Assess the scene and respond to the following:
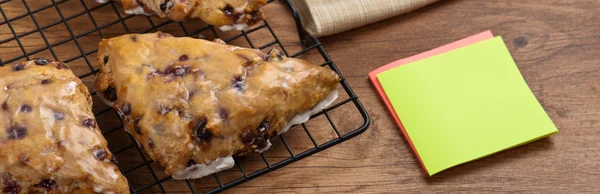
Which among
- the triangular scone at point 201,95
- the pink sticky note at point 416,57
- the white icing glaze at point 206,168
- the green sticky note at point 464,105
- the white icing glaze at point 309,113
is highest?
the triangular scone at point 201,95

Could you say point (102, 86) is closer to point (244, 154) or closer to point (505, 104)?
point (244, 154)

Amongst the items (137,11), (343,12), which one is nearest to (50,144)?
(137,11)

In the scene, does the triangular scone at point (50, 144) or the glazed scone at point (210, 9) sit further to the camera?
the glazed scone at point (210, 9)

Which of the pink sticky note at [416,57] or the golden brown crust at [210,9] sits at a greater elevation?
the golden brown crust at [210,9]

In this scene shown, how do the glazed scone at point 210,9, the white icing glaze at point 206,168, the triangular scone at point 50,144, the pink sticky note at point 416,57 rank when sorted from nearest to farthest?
the triangular scone at point 50,144, the white icing glaze at point 206,168, the glazed scone at point 210,9, the pink sticky note at point 416,57

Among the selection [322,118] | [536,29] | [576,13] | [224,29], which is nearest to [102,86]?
[224,29]

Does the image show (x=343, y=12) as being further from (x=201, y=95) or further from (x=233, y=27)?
(x=201, y=95)

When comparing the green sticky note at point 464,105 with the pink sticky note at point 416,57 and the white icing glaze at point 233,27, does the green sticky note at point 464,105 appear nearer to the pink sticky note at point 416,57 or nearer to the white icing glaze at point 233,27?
the pink sticky note at point 416,57

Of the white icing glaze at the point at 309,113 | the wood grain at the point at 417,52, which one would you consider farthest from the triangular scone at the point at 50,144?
the white icing glaze at the point at 309,113
